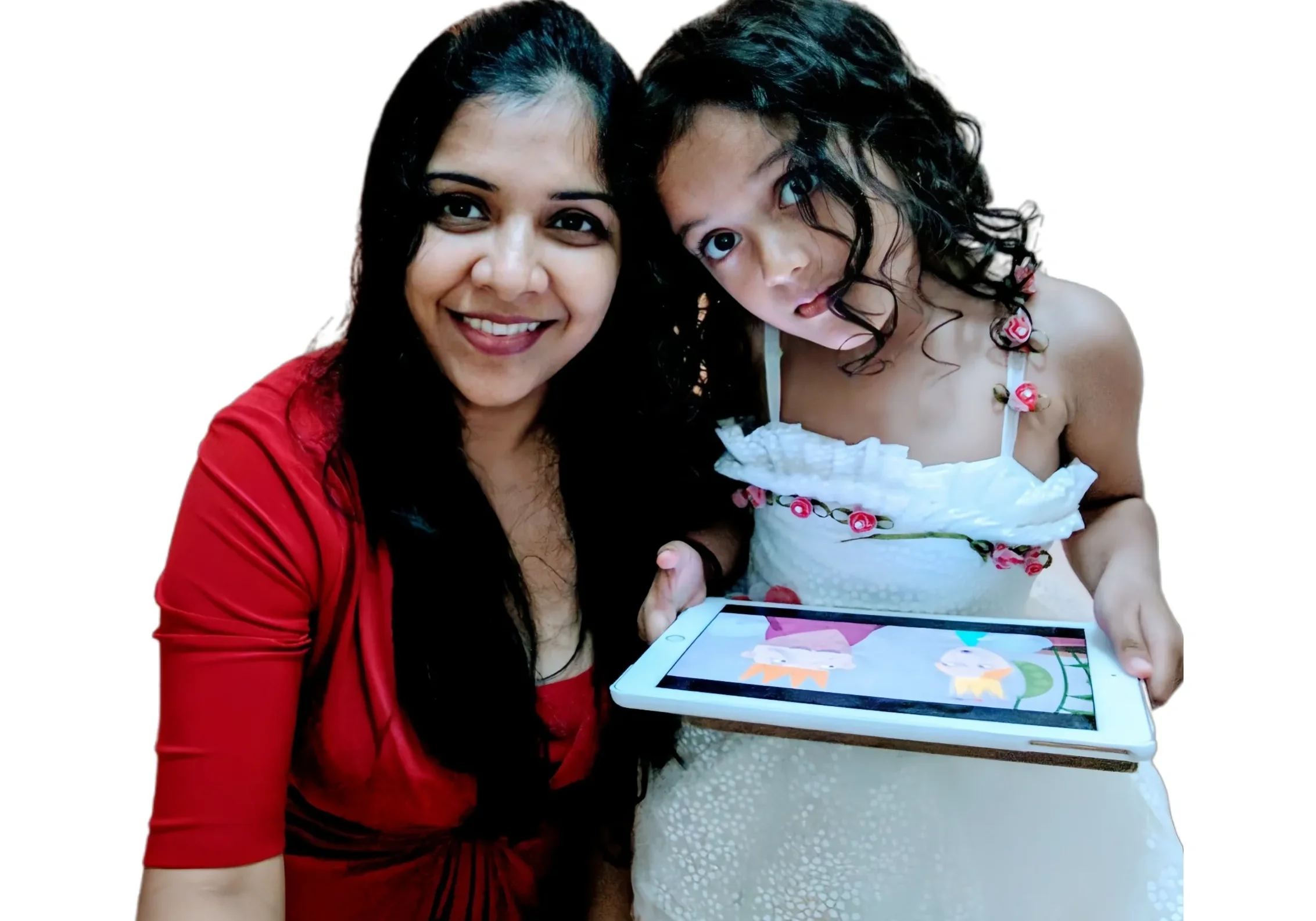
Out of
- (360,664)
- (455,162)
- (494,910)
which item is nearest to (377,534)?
(360,664)

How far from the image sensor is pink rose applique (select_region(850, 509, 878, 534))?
38.9 inches

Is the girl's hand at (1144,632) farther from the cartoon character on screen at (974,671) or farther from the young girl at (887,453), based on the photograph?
the cartoon character on screen at (974,671)

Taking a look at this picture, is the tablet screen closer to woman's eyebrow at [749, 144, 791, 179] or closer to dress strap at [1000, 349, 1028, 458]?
dress strap at [1000, 349, 1028, 458]

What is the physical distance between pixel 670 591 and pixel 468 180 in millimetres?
455

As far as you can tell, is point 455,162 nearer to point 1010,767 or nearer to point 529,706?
point 529,706

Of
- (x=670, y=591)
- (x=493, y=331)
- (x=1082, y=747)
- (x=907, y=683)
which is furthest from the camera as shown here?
(x=670, y=591)

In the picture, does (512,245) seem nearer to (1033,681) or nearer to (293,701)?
(293,701)

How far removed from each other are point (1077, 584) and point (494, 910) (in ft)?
2.50

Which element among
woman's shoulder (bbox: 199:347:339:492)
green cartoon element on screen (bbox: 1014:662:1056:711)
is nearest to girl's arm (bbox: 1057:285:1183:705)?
green cartoon element on screen (bbox: 1014:662:1056:711)

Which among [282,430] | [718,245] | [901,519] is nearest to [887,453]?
[901,519]

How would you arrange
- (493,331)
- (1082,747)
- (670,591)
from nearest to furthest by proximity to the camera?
(1082,747) < (493,331) < (670,591)

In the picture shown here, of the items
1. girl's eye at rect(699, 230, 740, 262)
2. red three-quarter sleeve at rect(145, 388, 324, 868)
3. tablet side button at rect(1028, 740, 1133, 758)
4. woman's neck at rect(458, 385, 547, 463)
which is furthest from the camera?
woman's neck at rect(458, 385, 547, 463)

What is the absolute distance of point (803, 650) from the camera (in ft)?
2.92

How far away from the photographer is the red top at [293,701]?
829mm
